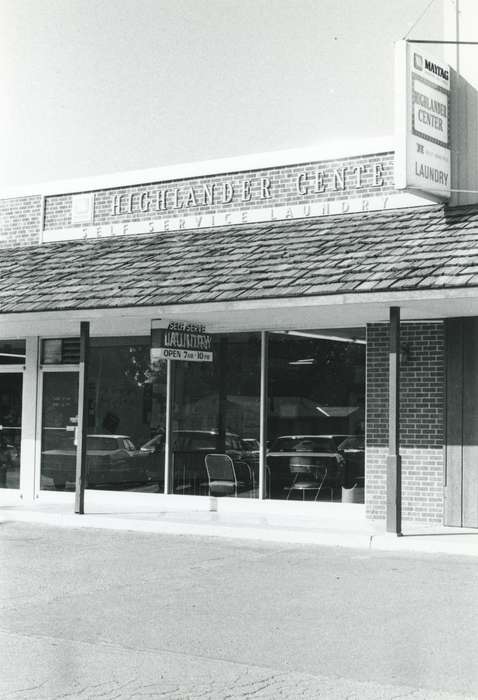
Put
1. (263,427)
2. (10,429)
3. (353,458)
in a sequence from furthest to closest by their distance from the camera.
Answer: (10,429)
(263,427)
(353,458)

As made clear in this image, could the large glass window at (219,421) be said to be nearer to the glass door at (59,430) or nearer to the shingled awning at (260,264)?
the shingled awning at (260,264)

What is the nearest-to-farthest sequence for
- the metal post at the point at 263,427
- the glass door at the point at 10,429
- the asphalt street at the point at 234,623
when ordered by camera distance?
1. the asphalt street at the point at 234,623
2. the metal post at the point at 263,427
3. the glass door at the point at 10,429

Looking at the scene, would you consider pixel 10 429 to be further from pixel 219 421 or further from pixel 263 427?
pixel 263 427

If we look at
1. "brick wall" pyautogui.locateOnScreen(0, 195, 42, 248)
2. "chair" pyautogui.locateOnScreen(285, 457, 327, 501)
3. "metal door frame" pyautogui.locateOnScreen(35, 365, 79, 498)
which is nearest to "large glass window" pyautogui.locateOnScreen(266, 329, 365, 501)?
"chair" pyautogui.locateOnScreen(285, 457, 327, 501)

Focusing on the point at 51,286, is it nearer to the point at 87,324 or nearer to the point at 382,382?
the point at 87,324

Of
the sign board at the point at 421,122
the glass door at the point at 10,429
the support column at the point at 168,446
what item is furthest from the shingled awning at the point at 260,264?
the support column at the point at 168,446

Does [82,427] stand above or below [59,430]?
above

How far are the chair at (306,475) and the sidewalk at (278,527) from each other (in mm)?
414

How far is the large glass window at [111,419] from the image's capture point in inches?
638

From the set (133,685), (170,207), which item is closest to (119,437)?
(170,207)

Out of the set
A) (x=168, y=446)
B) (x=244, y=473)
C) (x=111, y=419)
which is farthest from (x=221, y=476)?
(x=111, y=419)

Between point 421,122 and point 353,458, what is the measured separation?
4.87m

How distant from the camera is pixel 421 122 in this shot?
42.4ft

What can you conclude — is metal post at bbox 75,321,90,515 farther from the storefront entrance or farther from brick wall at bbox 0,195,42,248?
brick wall at bbox 0,195,42,248
